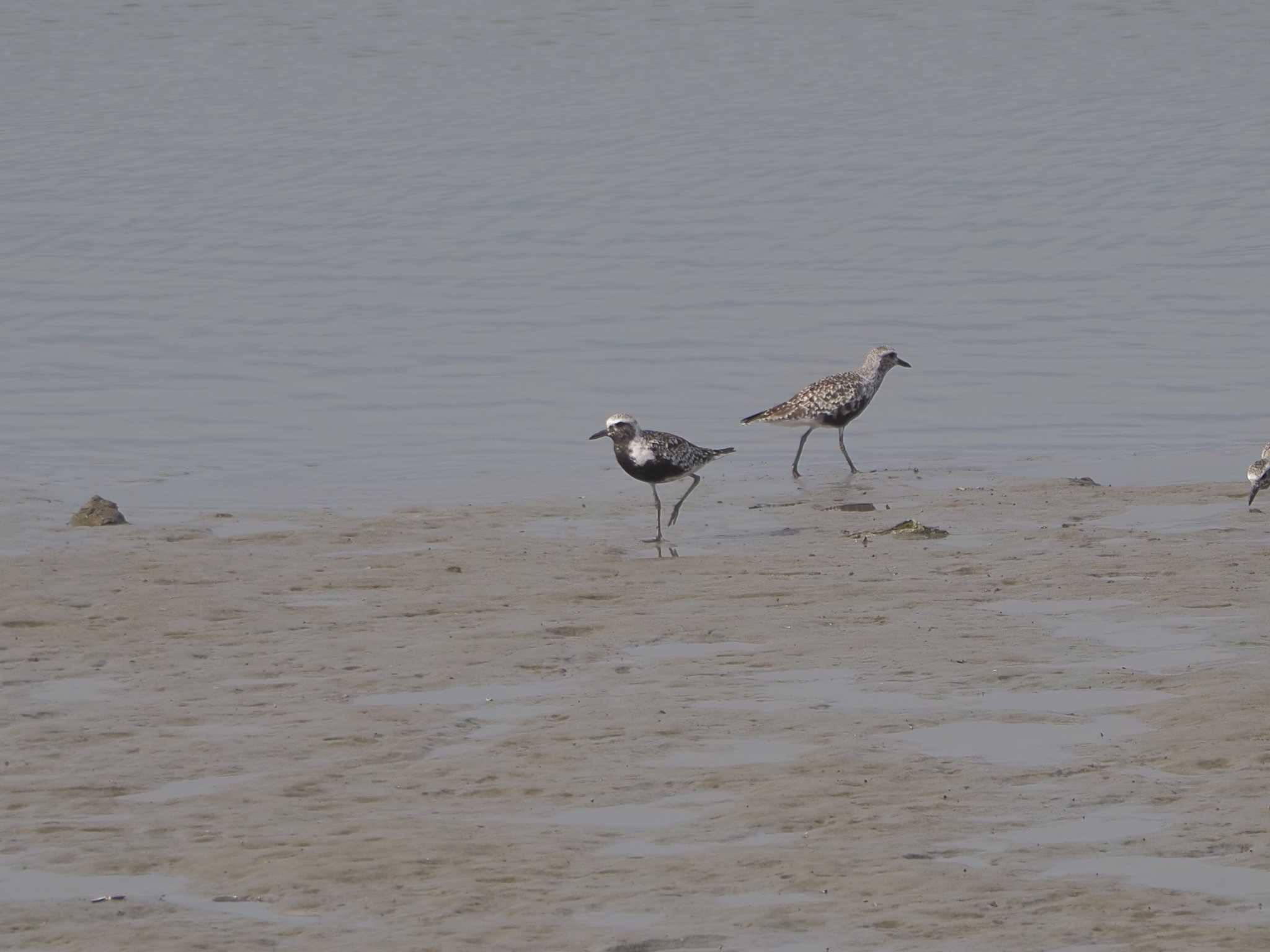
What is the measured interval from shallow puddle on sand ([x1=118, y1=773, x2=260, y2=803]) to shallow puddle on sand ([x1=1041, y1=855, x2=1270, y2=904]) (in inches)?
138

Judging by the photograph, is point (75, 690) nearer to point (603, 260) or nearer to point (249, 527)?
point (249, 527)

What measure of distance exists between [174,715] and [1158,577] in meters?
6.15

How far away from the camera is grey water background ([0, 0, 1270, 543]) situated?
19.3 m

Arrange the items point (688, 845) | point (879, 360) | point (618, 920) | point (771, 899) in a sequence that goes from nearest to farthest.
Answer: point (618, 920) < point (771, 899) < point (688, 845) < point (879, 360)

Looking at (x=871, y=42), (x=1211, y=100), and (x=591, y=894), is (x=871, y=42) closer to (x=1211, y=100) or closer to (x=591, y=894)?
(x=1211, y=100)

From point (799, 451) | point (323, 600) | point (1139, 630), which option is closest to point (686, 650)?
point (1139, 630)

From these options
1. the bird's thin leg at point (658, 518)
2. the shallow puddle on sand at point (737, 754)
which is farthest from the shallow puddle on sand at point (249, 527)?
the shallow puddle on sand at point (737, 754)

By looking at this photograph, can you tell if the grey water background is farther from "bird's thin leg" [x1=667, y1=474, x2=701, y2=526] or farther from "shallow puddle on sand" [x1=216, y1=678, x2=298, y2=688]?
"shallow puddle on sand" [x1=216, y1=678, x2=298, y2=688]

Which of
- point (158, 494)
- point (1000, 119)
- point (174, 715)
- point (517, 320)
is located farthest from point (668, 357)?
point (1000, 119)

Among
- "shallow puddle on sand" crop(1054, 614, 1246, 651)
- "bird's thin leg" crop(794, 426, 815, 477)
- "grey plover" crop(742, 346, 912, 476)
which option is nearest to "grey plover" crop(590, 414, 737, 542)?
"bird's thin leg" crop(794, 426, 815, 477)

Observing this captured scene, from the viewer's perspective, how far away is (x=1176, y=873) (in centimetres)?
756

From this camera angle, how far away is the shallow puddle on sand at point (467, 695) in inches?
406

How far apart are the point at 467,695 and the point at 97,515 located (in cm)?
562

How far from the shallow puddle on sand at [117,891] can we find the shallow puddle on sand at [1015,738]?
320 cm
